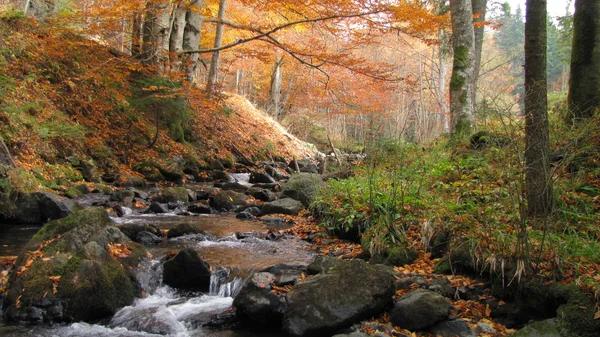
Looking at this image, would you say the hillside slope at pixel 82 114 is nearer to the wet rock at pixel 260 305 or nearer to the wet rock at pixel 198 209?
the wet rock at pixel 198 209

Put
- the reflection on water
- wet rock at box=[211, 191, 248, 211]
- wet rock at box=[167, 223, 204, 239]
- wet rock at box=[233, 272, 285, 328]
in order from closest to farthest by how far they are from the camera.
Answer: wet rock at box=[233, 272, 285, 328]
the reflection on water
wet rock at box=[167, 223, 204, 239]
wet rock at box=[211, 191, 248, 211]

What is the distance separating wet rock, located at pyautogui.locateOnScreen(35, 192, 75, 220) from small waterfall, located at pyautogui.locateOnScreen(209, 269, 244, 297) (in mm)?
3643

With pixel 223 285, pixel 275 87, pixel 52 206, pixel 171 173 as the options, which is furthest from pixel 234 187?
pixel 275 87

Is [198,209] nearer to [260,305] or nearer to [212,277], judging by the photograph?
[212,277]

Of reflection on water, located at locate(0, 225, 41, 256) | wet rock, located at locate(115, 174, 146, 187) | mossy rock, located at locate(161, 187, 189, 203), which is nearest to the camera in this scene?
reflection on water, located at locate(0, 225, 41, 256)

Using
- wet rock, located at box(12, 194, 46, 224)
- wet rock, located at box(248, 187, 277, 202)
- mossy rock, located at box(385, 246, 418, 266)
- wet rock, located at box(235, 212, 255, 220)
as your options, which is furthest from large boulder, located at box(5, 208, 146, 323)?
wet rock, located at box(248, 187, 277, 202)

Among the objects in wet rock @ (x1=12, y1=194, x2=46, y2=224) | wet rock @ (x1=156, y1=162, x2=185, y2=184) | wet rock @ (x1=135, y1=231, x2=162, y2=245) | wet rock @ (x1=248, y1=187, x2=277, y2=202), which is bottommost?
wet rock @ (x1=135, y1=231, x2=162, y2=245)

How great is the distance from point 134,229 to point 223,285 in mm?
2472

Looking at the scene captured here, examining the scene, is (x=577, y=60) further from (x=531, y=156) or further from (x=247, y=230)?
(x=247, y=230)

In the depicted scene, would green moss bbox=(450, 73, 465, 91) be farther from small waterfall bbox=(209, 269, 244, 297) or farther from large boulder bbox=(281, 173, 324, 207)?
small waterfall bbox=(209, 269, 244, 297)

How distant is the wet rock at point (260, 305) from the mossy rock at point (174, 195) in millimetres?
5950

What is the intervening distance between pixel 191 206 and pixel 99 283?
16.9 feet

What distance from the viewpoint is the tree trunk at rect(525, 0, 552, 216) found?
436 cm

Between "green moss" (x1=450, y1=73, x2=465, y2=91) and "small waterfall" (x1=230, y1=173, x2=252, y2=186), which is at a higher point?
"green moss" (x1=450, y1=73, x2=465, y2=91)
